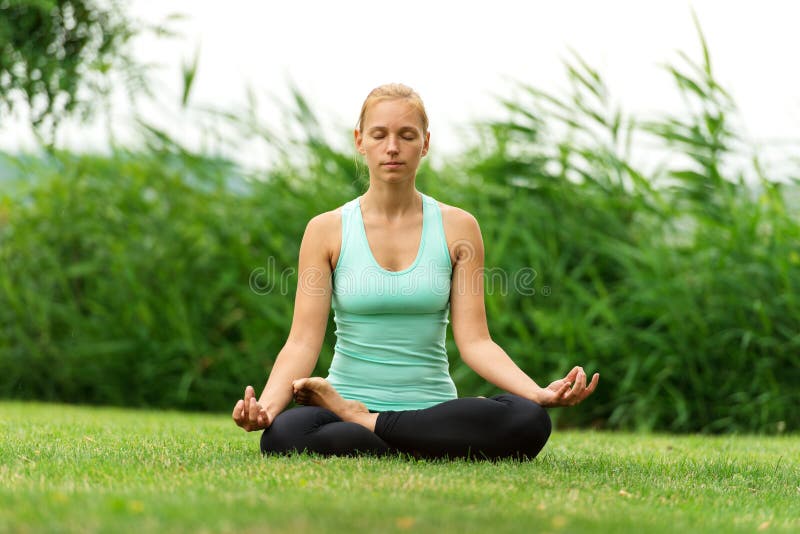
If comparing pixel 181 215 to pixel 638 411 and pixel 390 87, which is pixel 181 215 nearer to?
pixel 638 411

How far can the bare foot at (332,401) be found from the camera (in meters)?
3.84

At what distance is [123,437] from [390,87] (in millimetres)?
2123

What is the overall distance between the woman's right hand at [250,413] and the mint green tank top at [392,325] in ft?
1.35

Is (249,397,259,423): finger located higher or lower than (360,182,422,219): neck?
lower

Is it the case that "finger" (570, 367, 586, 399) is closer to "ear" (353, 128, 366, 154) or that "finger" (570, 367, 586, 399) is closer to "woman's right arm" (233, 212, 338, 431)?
"woman's right arm" (233, 212, 338, 431)

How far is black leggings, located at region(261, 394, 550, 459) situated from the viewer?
12.4 ft

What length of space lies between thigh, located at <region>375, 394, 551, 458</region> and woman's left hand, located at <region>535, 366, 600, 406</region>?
0.38 feet

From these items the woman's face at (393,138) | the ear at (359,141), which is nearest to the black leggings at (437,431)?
the woman's face at (393,138)

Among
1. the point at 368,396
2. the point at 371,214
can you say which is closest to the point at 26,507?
the point at 368,396

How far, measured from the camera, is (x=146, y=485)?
313 centimetres

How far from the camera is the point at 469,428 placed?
149 inches

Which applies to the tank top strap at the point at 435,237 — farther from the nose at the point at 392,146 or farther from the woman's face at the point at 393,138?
the nose at the point at 392,146

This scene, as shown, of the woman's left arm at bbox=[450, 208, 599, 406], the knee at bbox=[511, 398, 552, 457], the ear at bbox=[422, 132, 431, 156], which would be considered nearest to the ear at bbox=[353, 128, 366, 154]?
the ear at bbox=[422, 132, 431, 156]

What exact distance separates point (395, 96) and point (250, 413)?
1355 millimetres
